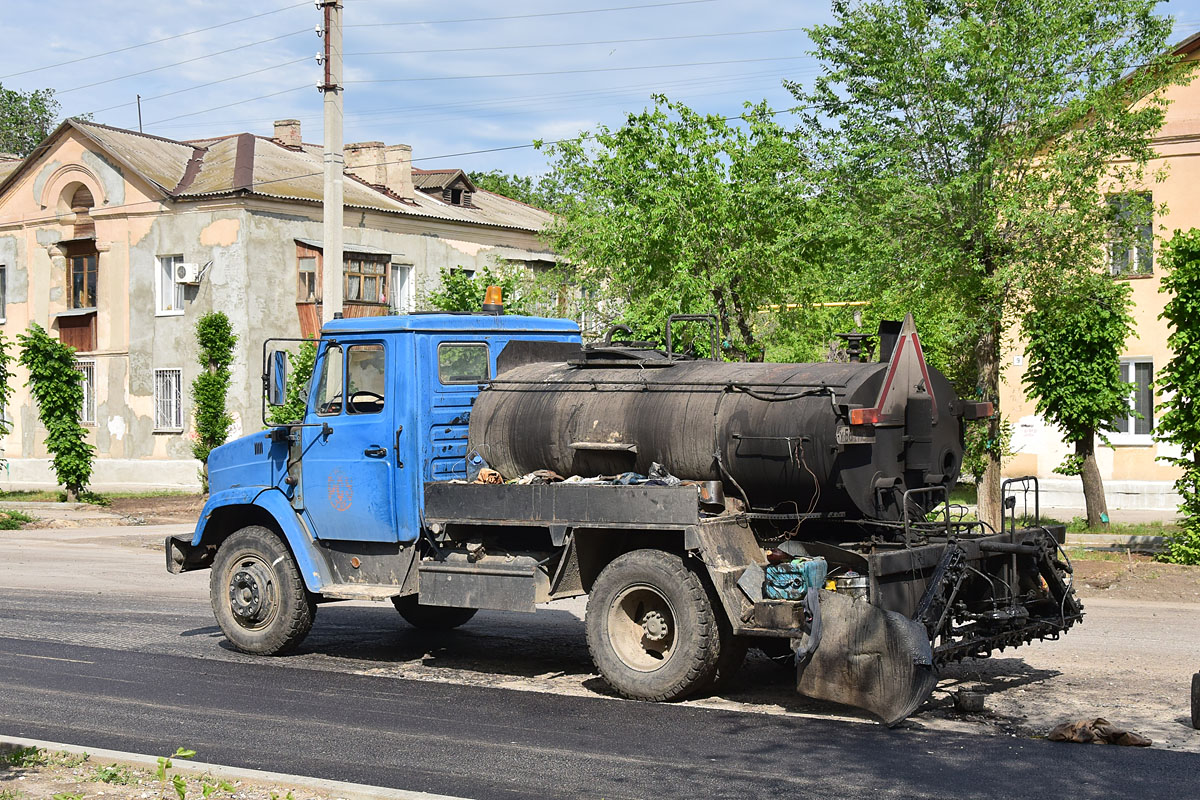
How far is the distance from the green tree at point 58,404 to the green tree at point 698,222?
46.0ft

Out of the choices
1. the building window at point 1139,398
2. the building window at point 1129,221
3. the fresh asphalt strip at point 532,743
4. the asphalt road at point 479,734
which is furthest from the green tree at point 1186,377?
the building window at point 1139,398

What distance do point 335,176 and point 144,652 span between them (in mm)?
10236

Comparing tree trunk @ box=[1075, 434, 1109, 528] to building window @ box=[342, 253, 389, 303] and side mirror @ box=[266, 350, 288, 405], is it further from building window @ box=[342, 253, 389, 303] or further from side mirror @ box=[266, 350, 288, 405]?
building window @ box=[342, 253, 389, 303]

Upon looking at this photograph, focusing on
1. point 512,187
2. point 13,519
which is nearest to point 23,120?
point 512,187

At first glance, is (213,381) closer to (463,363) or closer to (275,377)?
(275,377)

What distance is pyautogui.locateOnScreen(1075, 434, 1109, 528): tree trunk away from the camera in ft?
68.8

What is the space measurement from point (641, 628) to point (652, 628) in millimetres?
133

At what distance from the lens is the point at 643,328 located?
22.1m

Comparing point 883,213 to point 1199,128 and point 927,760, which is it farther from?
point 1199,128

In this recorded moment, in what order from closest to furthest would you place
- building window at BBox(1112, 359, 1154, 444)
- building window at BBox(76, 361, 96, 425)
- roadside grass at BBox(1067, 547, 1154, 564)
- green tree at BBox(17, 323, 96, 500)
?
roadside grass at BBox(1067, 547, 1154, 564)
building window at BBox(1112, 359, 1154, 444)
green tree at BBox(17, 323, 96, 500)
building window at BBox(76, 361, 96, 425)

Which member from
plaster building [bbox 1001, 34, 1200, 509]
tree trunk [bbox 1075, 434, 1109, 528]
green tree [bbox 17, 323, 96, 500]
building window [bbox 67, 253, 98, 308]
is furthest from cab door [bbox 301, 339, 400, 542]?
building window [bbox 67, 253, 98, 308]

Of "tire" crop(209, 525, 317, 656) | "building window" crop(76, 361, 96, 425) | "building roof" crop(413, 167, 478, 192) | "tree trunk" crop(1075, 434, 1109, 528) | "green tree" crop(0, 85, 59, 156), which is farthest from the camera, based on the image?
"green tree" crop(0, 85, 59, 156)

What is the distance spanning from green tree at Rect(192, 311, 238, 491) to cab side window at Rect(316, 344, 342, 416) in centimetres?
2435

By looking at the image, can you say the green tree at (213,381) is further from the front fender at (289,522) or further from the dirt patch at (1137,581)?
the dirt patch at (1137,581)
